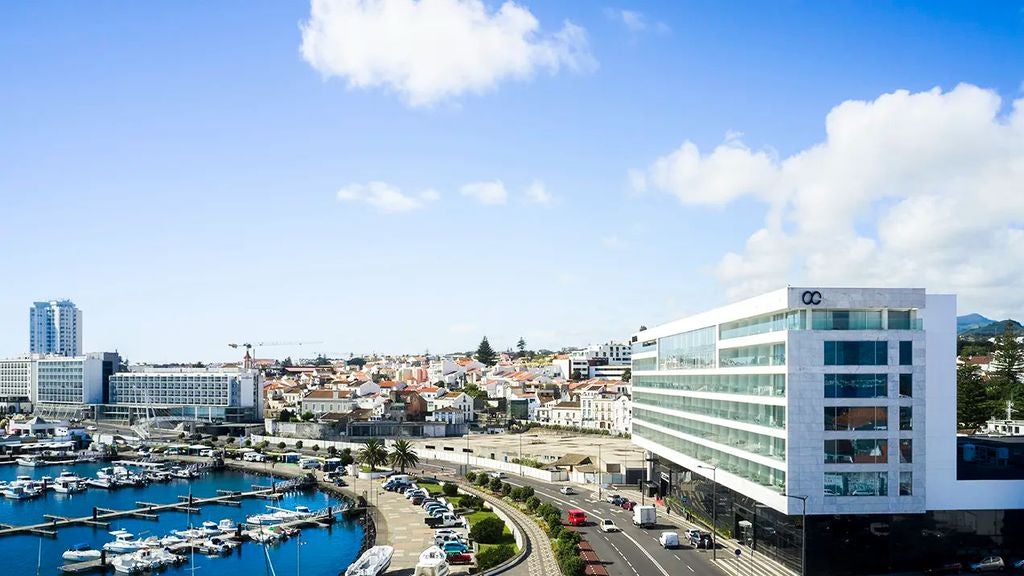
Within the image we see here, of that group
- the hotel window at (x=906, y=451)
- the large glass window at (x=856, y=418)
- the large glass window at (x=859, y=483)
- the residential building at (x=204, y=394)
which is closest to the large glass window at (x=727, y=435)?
the large glass window at (x=856, y=418)

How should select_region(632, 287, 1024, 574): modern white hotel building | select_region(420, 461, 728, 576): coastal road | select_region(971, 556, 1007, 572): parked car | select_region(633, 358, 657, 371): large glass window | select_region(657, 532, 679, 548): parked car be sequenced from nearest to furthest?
select_region(632, 287, 1024, 574): modern white hotel building < select_region(971, 556, 1007, 572): parked car < select_region(420, 461, 728, 576): coastal road < select_region(657, 532, 679, 548): parked car < select_region(633, 358, 657, 371): large glass window

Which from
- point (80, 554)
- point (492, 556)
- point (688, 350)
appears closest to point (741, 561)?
point (492, 556)

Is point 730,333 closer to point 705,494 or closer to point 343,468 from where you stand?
point 705,494

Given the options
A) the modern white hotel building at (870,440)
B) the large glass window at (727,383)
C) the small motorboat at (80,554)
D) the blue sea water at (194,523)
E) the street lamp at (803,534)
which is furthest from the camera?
the small motorboat at (80,554)

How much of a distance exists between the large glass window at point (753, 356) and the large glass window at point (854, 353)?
257 centimetres

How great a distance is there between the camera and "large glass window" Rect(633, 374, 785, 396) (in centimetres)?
5128

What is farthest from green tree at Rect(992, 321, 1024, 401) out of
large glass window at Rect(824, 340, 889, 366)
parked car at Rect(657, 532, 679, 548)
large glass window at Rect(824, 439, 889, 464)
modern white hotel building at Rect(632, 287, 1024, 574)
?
large glass window at Rect(824, 340, 889, 366)

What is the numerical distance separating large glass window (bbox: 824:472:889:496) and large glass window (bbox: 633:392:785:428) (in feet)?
13.9

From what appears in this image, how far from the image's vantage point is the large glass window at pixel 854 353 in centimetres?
4912

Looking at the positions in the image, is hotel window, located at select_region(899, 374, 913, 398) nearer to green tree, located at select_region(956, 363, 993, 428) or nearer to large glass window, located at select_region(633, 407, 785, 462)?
large glass window, located at select_region(633, 407, 785, 462)

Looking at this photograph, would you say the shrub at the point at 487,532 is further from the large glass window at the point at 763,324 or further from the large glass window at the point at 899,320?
the large glass window at the point at 899,320

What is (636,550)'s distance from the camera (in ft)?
188

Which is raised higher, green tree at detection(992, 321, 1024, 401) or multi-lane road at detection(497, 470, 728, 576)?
green tree at detection(992, 321, 1024, 401)

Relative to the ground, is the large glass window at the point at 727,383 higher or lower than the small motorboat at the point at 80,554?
higher
